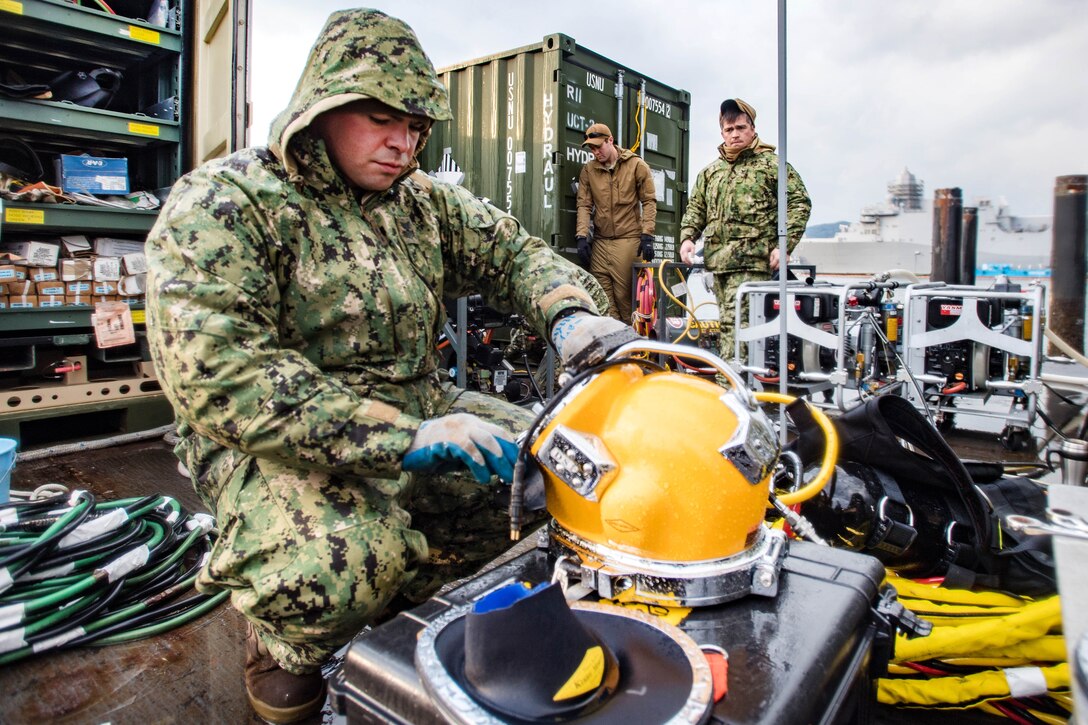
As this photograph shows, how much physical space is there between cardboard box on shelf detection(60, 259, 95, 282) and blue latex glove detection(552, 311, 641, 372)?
324cm

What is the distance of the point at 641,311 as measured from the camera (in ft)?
21.7

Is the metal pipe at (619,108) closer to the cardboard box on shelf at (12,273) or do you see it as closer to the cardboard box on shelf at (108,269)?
the cardboard box on shelf at (108,269)

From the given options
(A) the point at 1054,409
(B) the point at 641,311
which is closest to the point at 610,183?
(B) the point at 641,311

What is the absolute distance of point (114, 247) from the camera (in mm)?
3918

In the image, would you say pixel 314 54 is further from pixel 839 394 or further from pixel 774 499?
pixel 839 394

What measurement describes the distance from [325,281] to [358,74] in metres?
0.48

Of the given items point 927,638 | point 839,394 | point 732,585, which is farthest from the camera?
point 839,394

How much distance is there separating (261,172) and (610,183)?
515 centimetres

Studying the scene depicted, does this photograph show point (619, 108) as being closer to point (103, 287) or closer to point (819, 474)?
point (103, 287)

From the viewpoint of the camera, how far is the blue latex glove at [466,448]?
4.21 ft

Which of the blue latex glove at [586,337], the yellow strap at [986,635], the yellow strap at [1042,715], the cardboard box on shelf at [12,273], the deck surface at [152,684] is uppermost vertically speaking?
the cardboard box on shelf at [12,273]

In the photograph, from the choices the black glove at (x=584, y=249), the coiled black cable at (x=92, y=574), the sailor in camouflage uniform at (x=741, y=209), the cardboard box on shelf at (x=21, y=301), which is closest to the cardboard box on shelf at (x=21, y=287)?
the cardboard box on shelf at (x=21, y=301)

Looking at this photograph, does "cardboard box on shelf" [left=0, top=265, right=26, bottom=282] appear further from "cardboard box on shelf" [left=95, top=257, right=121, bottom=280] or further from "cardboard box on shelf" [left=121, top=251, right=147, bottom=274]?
"cardboard box on shelf" [left=121, top=251, right=147, bottom=274]

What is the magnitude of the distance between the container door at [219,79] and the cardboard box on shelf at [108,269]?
0.82 m
